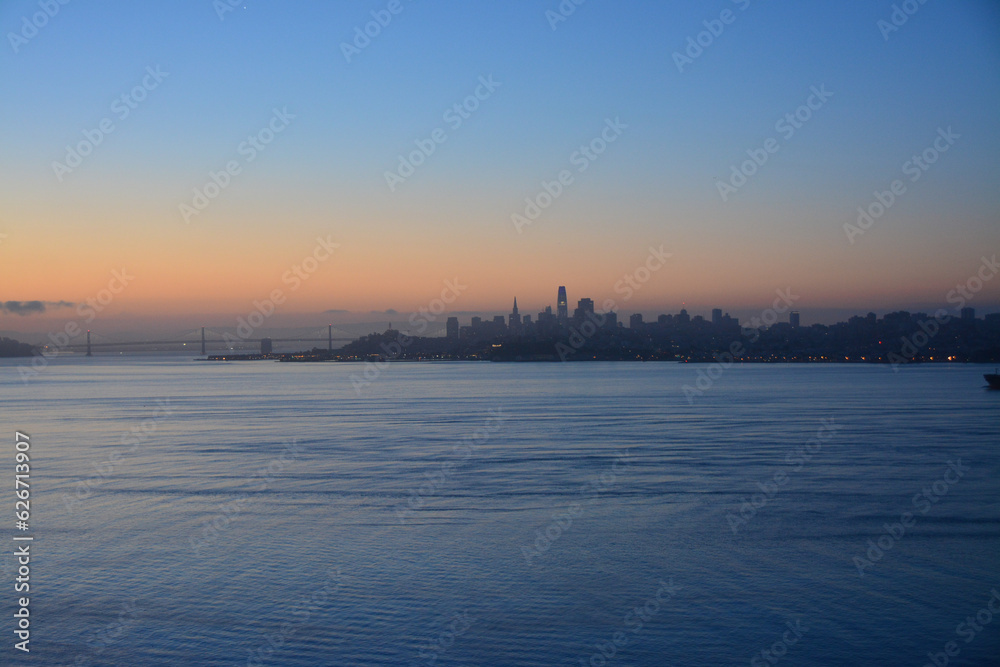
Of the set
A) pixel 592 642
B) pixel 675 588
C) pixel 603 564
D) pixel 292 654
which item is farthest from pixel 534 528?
pixel 292 654

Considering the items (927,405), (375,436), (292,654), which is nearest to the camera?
(292,654)

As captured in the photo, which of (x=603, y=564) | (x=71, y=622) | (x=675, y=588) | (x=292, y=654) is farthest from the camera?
(x=603, y=564)

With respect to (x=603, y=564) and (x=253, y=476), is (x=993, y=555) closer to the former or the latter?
(x=603, y=564)

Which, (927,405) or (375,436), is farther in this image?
(927,405)

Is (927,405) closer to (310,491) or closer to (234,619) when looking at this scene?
(310,491)

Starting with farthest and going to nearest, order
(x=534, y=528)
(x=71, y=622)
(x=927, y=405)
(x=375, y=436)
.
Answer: (x=927, y=405)
(x=375, y=436)
(x=534, y=528)
(x=71, y=622)

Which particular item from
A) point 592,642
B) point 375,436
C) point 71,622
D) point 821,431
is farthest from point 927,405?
point 71,622
